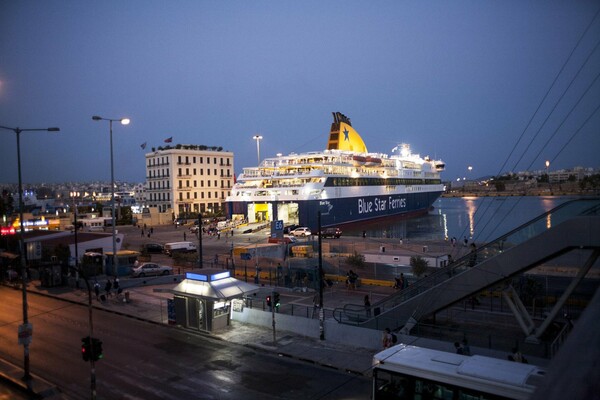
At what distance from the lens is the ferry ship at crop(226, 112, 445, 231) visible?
6344 centimetres

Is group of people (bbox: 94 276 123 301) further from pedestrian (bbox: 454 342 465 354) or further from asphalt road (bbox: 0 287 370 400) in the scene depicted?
pedestrian (bbox: 454 342 465 354)

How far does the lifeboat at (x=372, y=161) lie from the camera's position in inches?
3070

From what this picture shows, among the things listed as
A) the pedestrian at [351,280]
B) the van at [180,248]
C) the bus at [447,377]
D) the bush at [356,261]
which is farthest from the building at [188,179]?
the bus at [447,377]

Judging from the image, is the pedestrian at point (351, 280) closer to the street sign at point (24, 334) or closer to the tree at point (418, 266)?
the tree at point (418, 266)

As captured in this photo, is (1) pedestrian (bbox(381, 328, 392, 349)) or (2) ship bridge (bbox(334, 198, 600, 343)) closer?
(2) ship bridge (bbox(334, 198, 600, 343))

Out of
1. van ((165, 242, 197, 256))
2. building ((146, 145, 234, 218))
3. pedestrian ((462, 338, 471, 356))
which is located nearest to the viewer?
pedestrian ((462, 338, 471, 356))

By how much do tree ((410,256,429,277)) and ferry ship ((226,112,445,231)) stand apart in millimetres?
35856

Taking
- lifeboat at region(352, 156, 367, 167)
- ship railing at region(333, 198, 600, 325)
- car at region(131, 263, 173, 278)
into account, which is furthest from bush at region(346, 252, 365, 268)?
lifeboat at region(352, 156, 367, 167)

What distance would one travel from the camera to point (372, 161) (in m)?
79.0

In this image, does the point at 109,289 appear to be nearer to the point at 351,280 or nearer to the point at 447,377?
the point at 351,280

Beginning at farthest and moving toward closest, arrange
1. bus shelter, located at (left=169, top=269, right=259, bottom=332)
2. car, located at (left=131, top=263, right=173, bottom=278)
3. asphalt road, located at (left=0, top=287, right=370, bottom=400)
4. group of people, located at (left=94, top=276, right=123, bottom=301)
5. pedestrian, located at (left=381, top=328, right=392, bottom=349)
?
1. car, located at (left=131, top=263, right=173, bottom=278)
2. group of people, located at (left=94, top=276, right=123, bottom=301)
3. bus shelter, located at (left=169, top=269, right=259, bottom=332)
4. pedestrian, located at (left=381, top=328, right=392, bottom=349)
5. asphalt road, located at (left=0, top=287, right=370, bottom=400)

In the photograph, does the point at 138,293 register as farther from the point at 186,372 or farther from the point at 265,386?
the point at 265,386

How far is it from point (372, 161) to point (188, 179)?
3528cm

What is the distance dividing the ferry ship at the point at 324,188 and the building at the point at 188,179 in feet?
63.9
